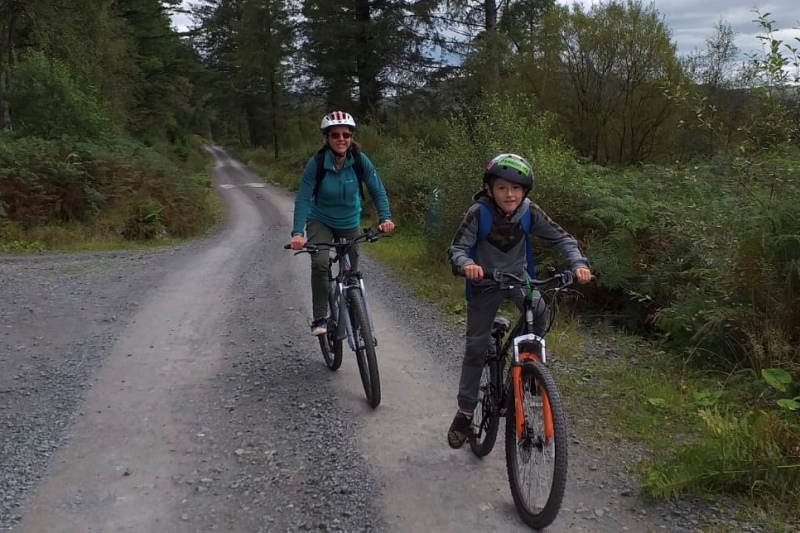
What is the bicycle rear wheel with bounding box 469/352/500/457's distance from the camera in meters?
3.74

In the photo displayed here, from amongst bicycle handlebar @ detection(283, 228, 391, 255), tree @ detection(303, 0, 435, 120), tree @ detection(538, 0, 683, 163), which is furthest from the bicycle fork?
tree @ detection(303, 0, 435, 120)

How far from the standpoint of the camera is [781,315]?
15.6 ft

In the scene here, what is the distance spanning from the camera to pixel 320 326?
5.71m

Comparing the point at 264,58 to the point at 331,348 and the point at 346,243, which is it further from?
the point at 346,243

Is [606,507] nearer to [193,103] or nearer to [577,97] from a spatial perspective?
[577,97]

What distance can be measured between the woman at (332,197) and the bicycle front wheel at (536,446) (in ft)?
7.32

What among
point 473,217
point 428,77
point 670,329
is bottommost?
point 670,329

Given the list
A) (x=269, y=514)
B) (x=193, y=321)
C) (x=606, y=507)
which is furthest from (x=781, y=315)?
(x=193, y=321)

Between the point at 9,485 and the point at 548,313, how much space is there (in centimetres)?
342

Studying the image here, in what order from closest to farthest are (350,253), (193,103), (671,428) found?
1. (671,428)
2. (350,253)
3. (193,103)

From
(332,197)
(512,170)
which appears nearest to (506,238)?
(512,170)

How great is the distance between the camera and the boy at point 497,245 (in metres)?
3.48

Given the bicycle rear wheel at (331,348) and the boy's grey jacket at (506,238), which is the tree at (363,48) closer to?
the bicycle rear wheel at (331,348)

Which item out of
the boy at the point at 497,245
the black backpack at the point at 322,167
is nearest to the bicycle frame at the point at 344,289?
the black backpack at the point at 322,167
